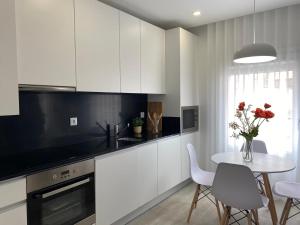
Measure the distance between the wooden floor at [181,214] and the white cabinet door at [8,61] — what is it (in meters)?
1.81

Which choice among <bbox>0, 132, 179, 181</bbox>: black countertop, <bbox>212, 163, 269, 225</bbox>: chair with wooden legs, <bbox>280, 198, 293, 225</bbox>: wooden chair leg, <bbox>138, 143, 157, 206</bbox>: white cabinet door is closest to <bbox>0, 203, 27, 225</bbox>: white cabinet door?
<bbox>0, 132, 179, 181</bbox>: black countertop

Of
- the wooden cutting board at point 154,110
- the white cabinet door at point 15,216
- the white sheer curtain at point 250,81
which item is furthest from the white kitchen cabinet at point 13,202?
the white sheer curtain at point 250,81

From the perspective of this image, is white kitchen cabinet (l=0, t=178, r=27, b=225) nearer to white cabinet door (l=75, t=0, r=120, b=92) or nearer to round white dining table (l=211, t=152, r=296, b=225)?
white cabinet door (l=75, t=0, r=120, b=92)

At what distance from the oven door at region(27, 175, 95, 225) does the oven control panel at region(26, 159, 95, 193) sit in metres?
0.04

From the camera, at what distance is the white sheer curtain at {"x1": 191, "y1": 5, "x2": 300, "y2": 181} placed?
3018 mm

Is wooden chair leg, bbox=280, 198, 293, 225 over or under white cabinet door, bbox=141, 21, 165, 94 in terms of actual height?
under

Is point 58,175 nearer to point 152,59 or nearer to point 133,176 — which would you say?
point 133,176

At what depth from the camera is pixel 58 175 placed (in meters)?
1.78

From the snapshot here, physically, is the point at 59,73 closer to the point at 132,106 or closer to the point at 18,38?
the point at 18,38

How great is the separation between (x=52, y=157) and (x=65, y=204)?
1.32ft

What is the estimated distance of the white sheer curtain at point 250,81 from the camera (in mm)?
3018

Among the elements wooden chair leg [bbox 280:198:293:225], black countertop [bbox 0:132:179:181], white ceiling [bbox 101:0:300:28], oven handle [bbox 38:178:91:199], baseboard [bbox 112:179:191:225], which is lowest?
baseboard [bbox 112:179:191:225]

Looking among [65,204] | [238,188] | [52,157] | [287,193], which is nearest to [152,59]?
[52,157]

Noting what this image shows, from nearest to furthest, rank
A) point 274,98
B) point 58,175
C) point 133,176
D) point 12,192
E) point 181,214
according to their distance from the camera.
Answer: point 12,192
point 58,175
point 133,176
point 181,214
point 274,98
